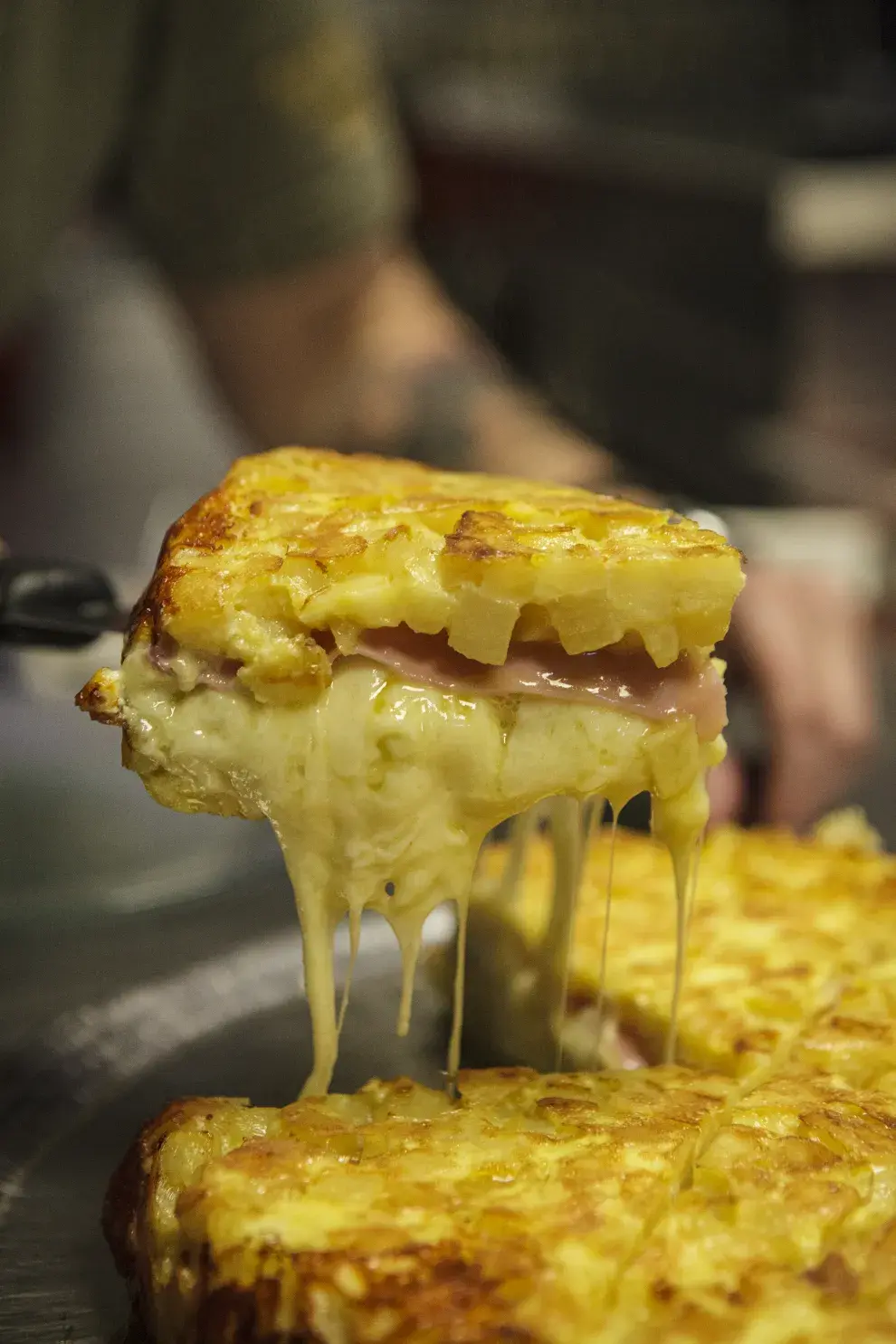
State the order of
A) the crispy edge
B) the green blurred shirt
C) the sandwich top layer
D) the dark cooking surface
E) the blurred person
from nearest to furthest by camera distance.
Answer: the crispy edge, the sandwich top layer, the dark cooking surface, the blurred person, the green blurred shirt

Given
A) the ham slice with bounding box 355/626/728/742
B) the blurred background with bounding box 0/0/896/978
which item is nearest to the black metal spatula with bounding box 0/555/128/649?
the ham slice with bounding box 355/626/728/742

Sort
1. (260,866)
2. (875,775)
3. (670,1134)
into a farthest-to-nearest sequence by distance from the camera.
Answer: (875,775) → (260,866) → (670,1134)

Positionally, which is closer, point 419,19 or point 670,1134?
point 670,1134

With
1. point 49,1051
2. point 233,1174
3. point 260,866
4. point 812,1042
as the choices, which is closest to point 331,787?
point 233,1174

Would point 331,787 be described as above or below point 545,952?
above

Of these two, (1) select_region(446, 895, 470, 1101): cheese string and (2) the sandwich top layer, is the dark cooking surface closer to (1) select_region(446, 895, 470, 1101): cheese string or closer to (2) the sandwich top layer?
(1) select_region(446, 895, 470, 1101): cheese string

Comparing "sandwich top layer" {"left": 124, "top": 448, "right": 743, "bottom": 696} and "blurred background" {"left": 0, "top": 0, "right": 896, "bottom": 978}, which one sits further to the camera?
"blurred background" {"left": 0, "top": 0, "right": 896, "bottom": 978}

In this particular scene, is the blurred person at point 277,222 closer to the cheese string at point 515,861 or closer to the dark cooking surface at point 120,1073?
the cheese string at point 515,861

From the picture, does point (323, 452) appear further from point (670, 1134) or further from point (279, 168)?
point (279, 168)
